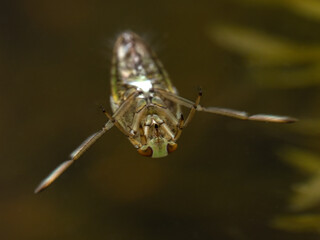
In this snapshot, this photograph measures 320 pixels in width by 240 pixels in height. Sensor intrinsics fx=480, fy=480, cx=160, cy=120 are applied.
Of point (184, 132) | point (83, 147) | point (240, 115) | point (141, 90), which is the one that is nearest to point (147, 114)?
point (141, 90)

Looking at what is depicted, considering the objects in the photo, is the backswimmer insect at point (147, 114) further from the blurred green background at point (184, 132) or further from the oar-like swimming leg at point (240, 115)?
the blurred green background at point (184, 132)

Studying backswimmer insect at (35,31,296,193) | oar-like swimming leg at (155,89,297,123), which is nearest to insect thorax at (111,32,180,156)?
backswimmer insect at (35,31,296,193)

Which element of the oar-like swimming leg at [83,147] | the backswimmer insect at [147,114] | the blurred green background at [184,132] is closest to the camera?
the oar-like swimming leg at [83,147]

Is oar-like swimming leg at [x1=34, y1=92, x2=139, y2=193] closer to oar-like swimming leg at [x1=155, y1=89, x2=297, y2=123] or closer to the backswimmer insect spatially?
the backswimmer insect

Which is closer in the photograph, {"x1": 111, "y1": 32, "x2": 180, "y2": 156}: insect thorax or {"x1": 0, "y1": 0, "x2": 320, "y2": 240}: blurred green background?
{"x1": 111, "y1": 32, "x2": 180, "y2": 156}: insect thorax

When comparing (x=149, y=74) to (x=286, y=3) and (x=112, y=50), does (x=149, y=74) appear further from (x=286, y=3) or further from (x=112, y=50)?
(x=286, y=3)

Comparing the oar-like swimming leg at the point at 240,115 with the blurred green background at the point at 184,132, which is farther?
the blurred green background at the point at 184,132

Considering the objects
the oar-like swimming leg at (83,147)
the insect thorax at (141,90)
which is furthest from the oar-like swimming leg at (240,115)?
the oar-like swimming leg at (83,147)
